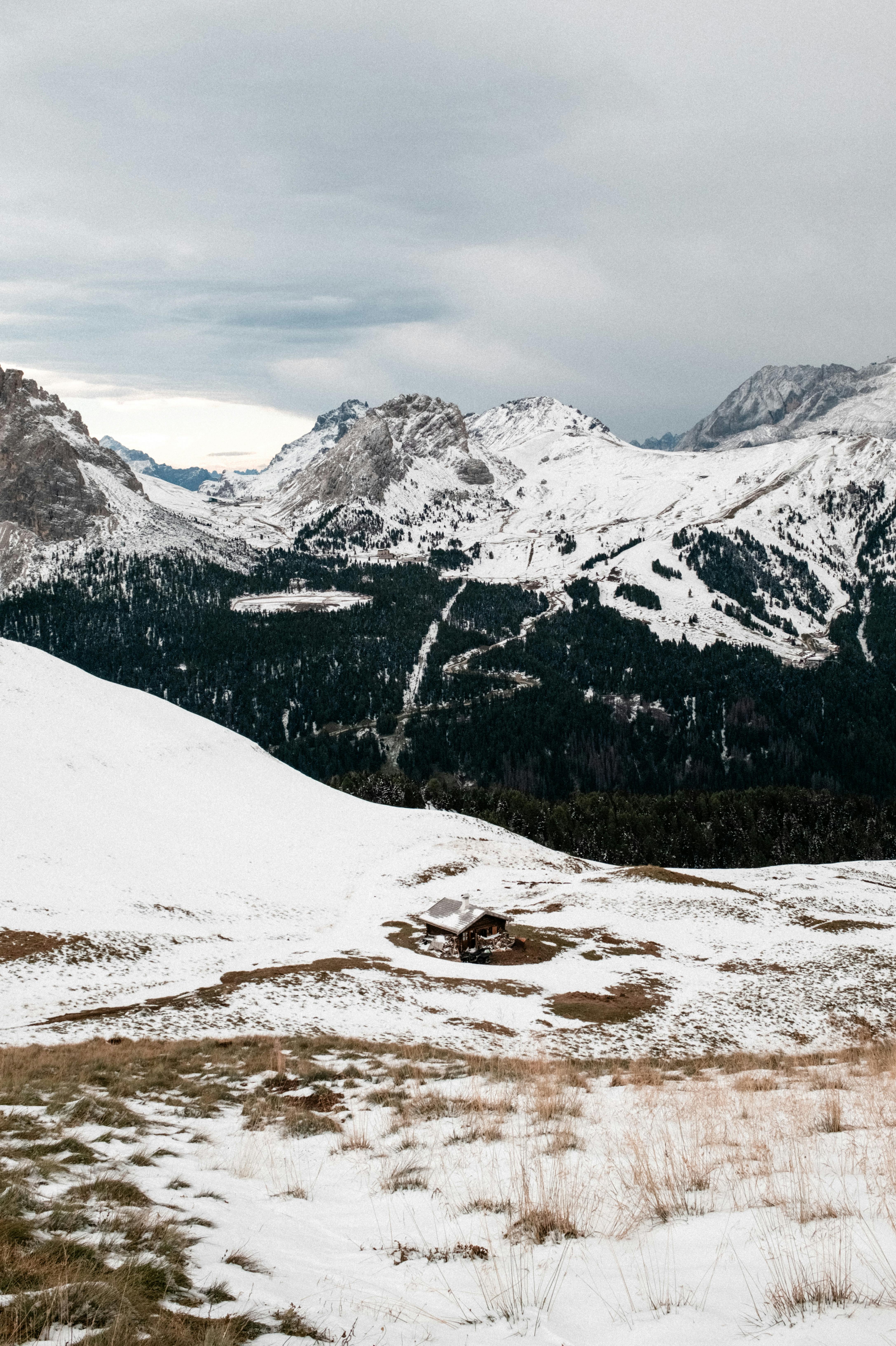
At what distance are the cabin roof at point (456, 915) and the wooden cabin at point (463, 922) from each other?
2 centimetres

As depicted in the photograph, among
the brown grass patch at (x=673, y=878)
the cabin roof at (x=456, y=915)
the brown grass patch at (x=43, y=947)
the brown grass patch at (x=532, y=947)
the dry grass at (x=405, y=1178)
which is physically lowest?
the brown grass patch at (x=532, y=947)

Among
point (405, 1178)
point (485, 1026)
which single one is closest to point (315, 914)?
point (485, 1026)

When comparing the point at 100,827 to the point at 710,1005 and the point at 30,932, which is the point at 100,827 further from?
the point at 710,1005

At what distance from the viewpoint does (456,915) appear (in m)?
47.4

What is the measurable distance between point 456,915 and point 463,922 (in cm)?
118

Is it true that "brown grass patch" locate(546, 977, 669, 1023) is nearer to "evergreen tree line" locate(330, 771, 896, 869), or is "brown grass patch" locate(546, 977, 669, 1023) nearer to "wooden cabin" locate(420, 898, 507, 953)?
"wooden cabin" locate(420, 898, 507, 953)

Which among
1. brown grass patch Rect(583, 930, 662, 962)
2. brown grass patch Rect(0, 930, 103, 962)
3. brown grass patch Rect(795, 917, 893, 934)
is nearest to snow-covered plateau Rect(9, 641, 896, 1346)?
brown grass patch Rect(0, 930, 103, 962)

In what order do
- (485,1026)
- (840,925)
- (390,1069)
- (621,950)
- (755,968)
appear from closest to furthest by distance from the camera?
(390,1069), (485,1026), (755,968), (621,950), (840,925)

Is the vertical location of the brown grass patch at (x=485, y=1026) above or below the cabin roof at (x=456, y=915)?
above

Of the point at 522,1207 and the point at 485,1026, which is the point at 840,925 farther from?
the point at 522,1207

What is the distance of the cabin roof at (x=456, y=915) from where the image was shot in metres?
46.2

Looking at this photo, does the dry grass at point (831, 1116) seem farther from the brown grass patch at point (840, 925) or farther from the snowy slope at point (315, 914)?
the brown grass patch at point (840, 925)

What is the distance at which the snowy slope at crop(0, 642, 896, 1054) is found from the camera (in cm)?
3036

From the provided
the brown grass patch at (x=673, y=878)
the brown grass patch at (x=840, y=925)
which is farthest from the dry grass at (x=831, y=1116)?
the brown grass patch at (x=673, y=878)
